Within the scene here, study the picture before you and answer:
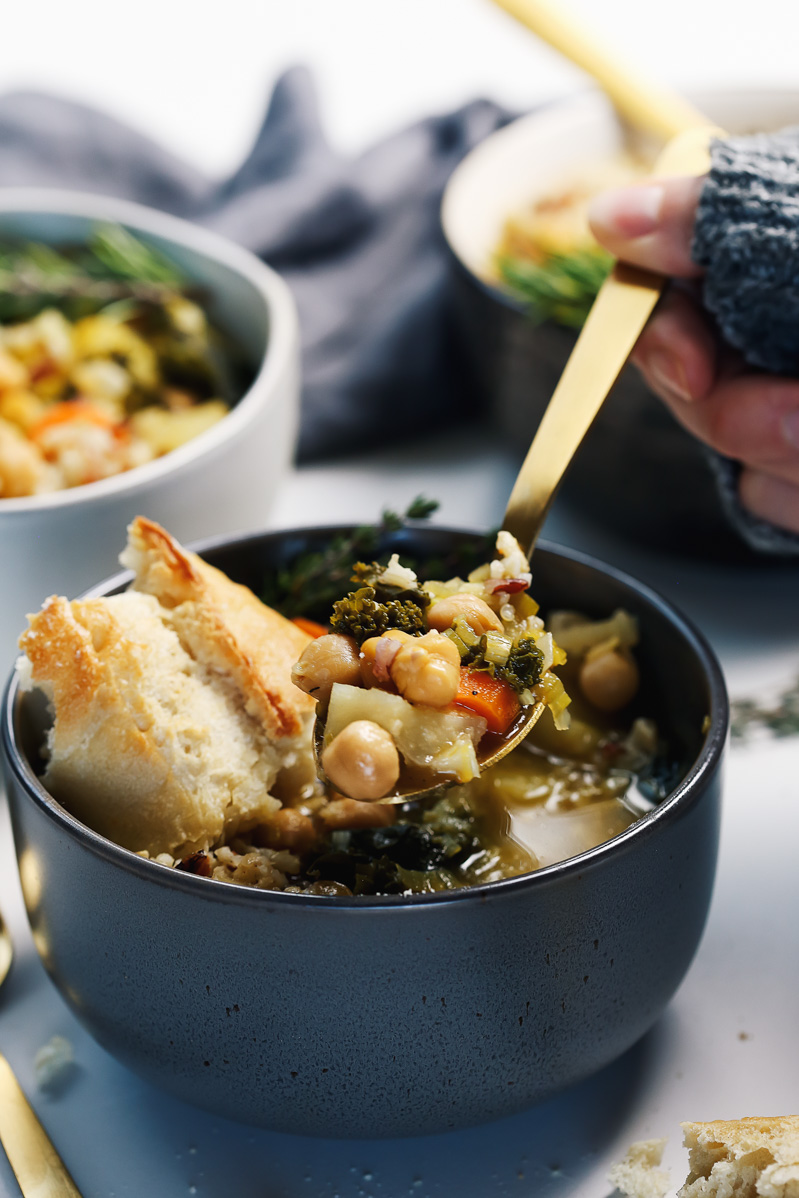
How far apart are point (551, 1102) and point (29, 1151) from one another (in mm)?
483

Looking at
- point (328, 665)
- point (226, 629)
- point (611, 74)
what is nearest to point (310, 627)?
point (226, 629)

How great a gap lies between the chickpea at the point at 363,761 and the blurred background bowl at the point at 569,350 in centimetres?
97

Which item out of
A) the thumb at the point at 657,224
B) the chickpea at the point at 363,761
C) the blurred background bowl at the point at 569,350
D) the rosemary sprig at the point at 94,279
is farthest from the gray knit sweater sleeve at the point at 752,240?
the rosemary sprig at the point at 94,279

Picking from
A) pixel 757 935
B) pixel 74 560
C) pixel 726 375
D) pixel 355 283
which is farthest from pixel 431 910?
pixel 355 283

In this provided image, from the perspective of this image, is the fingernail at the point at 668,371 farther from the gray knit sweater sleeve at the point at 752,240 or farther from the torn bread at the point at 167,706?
the torn bread at the point at 167,706

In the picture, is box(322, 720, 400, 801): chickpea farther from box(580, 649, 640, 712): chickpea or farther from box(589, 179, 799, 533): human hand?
box(589, 179, 799, 533): human hand

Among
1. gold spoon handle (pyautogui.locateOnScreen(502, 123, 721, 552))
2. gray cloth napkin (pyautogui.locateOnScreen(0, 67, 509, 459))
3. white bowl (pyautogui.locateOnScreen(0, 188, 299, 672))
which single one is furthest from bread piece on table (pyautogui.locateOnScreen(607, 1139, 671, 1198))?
gray cloth napkin (pyautogui.locateOnScreen(0, 67, 509, 459))

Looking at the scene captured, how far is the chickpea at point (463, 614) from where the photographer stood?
117cm

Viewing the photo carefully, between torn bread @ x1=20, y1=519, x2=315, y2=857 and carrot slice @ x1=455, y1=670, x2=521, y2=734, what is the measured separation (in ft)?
0.72

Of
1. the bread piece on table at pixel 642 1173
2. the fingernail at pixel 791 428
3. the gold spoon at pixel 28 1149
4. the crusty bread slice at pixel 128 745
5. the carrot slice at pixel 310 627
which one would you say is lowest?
the gold spoon at pixel 28 1149

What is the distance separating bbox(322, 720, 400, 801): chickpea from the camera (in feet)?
3.46

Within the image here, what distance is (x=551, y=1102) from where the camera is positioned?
1206mm

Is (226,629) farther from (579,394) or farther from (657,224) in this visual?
(657,224)

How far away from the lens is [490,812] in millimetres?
1331
